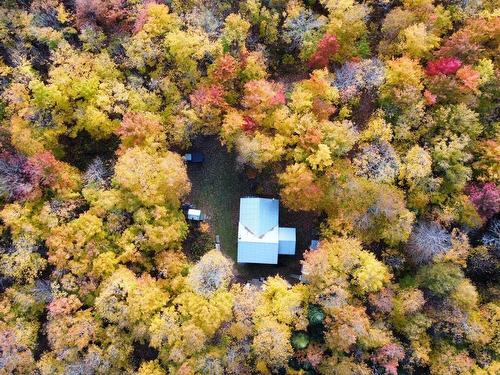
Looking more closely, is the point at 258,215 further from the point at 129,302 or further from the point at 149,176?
the point at 129,302

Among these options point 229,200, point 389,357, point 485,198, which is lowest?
point 389,357

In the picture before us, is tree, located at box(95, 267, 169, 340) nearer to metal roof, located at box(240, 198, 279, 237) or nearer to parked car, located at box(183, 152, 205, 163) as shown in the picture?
metal roof, located at box(240, 198, 279, 237)

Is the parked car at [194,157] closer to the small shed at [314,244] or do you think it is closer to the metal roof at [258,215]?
the metal roof at [258,215]

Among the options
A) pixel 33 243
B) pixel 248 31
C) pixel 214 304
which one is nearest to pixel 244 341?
pixel 214 304

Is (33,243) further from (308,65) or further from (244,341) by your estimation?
(308,65)

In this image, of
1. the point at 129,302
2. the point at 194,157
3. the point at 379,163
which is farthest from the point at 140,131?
the point at 379,163
